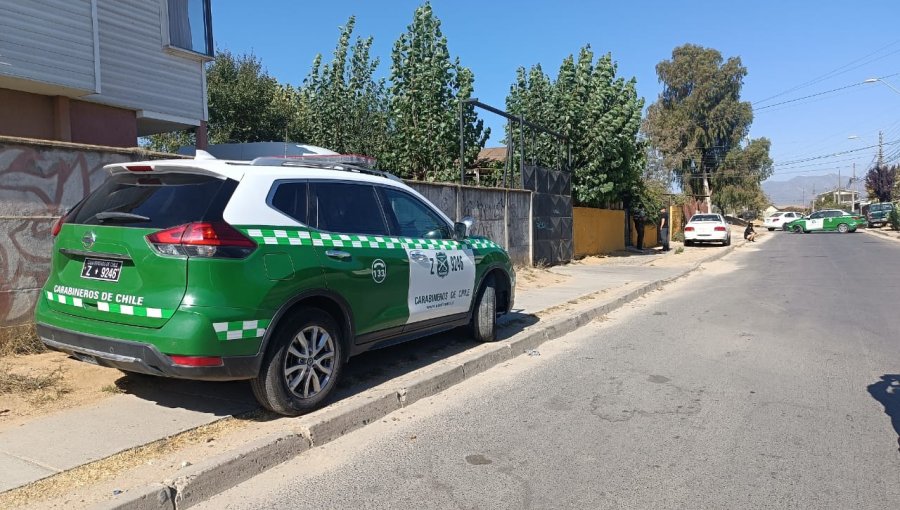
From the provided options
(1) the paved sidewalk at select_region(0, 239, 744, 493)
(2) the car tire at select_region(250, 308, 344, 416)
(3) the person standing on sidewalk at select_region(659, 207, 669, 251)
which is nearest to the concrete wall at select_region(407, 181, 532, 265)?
(1) the paved sidewalk at select_region(0, 239, 744, 493)

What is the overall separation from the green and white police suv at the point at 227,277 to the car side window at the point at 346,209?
0.04ft

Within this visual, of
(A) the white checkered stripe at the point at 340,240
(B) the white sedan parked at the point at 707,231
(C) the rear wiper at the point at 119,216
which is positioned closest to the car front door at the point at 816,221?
(B) the white sedan parked at the point at 707,231

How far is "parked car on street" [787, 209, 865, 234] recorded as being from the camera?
1599 inches

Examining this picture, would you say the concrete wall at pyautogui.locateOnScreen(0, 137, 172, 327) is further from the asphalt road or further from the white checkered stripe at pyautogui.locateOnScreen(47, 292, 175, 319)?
the asphalt road

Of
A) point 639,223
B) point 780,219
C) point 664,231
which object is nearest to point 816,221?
point 780,219

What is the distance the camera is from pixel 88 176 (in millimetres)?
6141

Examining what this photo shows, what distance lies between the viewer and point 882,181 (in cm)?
6800

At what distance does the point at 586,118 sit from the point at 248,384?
1619 centimetres

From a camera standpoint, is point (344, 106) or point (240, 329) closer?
→ point (240, 329)

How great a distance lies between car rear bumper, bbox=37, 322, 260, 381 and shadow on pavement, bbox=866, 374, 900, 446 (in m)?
4.59

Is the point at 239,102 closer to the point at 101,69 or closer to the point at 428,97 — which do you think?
the point at 428,97

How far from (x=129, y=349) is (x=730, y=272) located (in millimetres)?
16235

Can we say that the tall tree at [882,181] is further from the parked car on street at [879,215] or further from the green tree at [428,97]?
the green tree at [428,97]

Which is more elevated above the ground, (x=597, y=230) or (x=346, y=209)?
(x=346, y=209)
